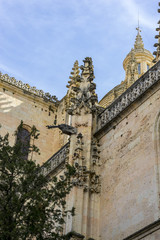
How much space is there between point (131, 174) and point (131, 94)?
2723mm

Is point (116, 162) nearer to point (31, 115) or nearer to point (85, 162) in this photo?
point (85, 162)

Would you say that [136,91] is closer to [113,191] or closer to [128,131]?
[128,131]

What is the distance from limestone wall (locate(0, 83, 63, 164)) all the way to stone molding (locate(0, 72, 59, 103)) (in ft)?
0.95

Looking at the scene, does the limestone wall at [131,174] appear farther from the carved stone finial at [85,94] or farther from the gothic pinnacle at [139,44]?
the gothic pinnacle at [139,44]

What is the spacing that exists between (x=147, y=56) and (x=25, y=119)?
16.5 meters

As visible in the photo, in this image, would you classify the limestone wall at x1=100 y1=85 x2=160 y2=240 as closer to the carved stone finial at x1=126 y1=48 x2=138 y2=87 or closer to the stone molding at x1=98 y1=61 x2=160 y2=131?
the stone molding at x1=98 y1=61 x2=160 y2=131

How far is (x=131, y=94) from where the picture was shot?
1525cm

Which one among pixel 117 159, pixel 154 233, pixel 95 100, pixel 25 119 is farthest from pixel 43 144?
pixel 154 233

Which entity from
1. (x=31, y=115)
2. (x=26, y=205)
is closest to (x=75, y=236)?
(x=26, y=205)

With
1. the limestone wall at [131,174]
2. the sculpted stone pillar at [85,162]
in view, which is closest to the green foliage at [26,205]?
the sculpted stone pillar at [85,162]

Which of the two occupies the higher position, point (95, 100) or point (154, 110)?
point (95, 100)

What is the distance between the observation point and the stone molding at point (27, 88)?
2659cm

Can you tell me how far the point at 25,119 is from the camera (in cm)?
2584

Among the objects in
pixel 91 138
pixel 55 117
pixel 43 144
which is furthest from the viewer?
pixel 55 117
